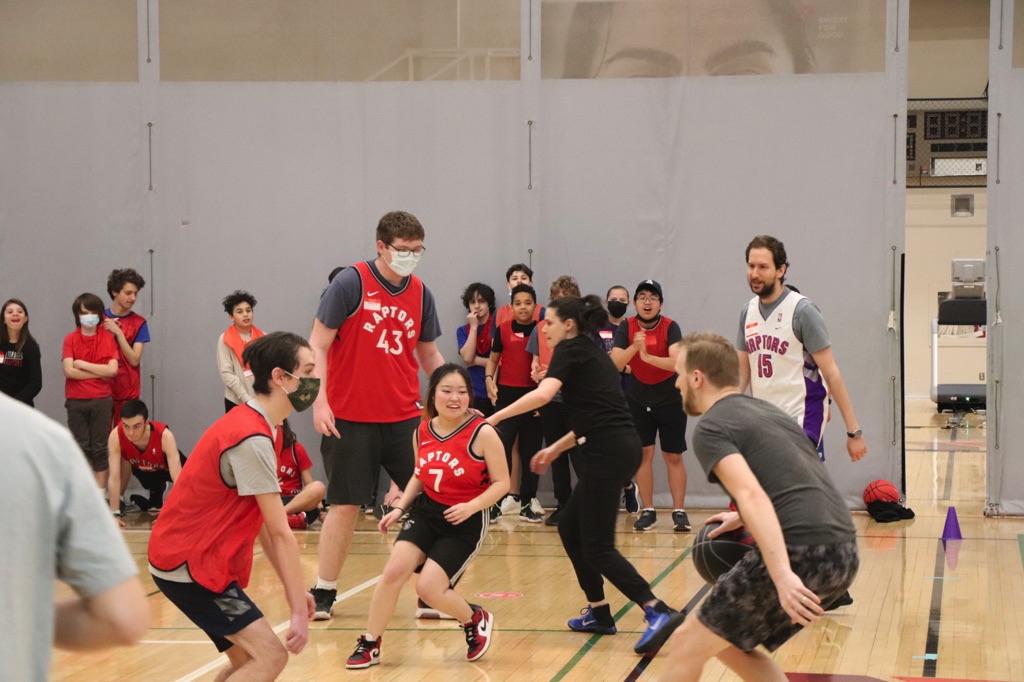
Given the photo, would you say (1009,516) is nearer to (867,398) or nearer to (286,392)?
(867,398)

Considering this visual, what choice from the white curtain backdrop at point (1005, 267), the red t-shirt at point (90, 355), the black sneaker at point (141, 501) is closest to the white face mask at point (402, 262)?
the red t-shirt at point (90, 355)

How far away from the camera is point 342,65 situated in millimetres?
10062

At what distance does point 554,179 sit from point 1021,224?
12.0 ft

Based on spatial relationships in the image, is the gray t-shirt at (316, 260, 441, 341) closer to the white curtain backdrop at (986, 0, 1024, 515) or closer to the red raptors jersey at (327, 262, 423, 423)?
the red raptors jersey at (327, 262, 423, 423)

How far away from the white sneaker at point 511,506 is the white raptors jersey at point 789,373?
13.5 feet

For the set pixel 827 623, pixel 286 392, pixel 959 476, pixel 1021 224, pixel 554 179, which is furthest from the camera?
pixel 959 476

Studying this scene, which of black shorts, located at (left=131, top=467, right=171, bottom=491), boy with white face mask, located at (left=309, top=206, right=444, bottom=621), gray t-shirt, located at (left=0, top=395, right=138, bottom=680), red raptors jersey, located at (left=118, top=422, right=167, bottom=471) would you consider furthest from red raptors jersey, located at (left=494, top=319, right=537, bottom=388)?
gray t-shirt, located at (left=0, top=395, right=138, bottom=680)

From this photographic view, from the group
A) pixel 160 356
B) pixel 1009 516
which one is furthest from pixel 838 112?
pixel 160 356

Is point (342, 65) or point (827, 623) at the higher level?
point (342, 65)

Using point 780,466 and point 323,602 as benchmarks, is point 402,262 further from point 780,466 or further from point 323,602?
point 780,466

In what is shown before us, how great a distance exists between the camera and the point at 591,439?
5.45m

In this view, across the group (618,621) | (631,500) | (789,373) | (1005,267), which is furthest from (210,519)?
(1005,267)

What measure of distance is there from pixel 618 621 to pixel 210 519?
9.09ft

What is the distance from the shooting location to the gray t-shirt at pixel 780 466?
10.9 ft
